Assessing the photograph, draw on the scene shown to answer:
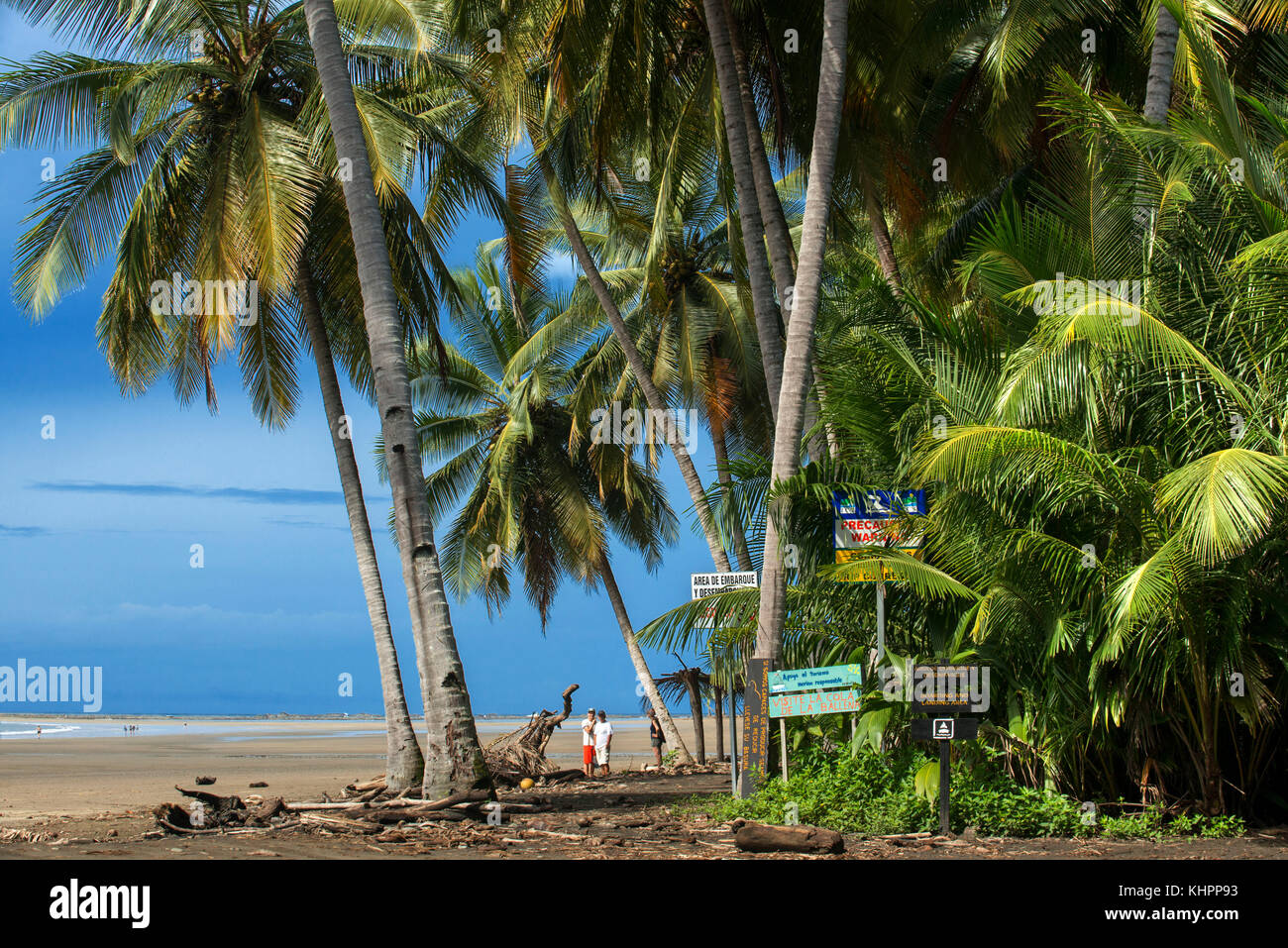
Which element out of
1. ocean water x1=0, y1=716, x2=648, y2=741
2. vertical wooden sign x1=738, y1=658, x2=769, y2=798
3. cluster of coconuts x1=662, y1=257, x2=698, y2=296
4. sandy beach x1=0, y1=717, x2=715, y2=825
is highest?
cluster of coconuts x1=662, y1=257, x2=698, y2=296

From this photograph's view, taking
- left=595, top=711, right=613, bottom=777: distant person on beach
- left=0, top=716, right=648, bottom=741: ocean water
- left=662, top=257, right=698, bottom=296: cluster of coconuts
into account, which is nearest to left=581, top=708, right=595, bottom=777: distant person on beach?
left=595, top=711, right=613, bottom=777: distant person on beach

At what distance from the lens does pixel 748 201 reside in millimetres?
12539

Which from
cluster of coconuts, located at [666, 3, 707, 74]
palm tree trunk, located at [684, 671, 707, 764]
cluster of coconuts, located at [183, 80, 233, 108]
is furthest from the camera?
palm tree trunk, located at [684, 671, 707, 764]

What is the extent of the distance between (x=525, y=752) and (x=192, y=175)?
9.67 metres

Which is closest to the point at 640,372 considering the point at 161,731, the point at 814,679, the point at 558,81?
the point at 558,81

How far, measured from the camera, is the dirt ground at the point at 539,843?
7.77m

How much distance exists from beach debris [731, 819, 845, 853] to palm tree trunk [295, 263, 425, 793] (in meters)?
5.12

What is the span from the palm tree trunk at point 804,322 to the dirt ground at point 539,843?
193 cm

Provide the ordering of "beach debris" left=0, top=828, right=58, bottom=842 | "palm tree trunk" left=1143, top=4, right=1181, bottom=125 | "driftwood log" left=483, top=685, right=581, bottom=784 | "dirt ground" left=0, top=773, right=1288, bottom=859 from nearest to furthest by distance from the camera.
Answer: "dirt ground" left=0, top=773, right=1288, bottom=859 → "beach debris" left=0, top=828, right=58, bottom=842 → "palm tree trunk" left=1143, top=4, right=1181, bottom=125 → "driftwood log" left=483, top=685, right=581, bottom=784

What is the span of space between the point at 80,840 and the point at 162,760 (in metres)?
23.8

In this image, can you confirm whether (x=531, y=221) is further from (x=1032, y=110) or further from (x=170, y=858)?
(x=170, y=858)

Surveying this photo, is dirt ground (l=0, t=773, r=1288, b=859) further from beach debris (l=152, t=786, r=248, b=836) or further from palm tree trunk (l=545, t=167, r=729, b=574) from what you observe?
palm tree trunk (l=545, t=167, r=729, b=574)

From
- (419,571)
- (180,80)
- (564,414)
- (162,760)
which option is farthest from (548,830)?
(162,760)

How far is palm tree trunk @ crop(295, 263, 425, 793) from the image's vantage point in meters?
12.5
